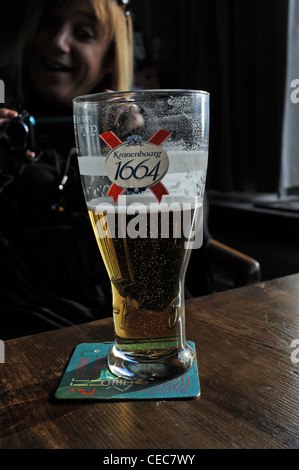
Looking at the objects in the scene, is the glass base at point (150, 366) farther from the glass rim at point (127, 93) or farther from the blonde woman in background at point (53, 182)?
the blonde woman in background at point (53, 182)

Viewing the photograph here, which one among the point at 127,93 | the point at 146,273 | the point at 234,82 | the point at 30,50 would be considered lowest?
the point at 146,273

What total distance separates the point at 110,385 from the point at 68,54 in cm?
171

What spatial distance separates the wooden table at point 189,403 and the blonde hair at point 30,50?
4.82 ft

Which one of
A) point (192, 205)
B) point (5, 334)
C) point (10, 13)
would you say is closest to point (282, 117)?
point (10, 13)

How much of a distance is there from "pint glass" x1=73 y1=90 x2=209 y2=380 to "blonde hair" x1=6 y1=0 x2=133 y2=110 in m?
1.49

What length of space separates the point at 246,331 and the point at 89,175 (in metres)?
0.30

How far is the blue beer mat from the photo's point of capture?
0.44 m

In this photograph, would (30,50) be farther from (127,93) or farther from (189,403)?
(189,403)

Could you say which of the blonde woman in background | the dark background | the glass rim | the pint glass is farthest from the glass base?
the dark background

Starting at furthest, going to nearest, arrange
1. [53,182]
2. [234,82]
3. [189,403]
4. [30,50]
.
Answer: [234,82]
[30,50]
[53,182]
[189,403]

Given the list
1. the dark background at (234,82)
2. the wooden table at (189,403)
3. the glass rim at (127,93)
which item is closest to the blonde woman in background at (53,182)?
the dark background at (234,82)

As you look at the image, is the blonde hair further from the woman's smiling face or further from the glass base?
the glass base

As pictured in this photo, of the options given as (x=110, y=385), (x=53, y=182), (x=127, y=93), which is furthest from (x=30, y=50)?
(x=110, y=385)

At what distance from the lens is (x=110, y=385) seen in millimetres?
469
